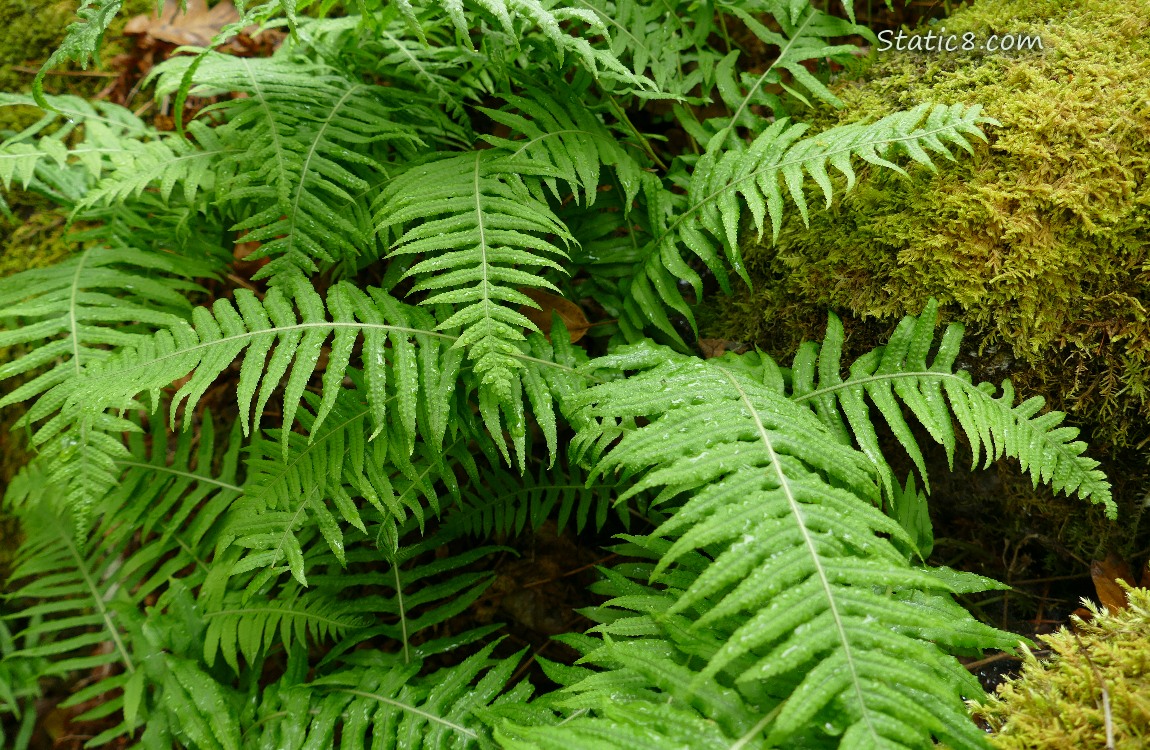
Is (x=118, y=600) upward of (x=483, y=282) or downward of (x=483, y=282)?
downward

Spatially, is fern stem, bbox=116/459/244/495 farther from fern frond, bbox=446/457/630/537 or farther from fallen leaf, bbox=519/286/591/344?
fallen leaf, bbox=519/286/591/344

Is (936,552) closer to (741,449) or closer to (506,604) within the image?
(741,449)

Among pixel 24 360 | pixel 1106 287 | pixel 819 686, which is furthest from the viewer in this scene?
pixel 24 360

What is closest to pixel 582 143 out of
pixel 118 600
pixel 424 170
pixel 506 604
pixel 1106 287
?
pixel 424 170

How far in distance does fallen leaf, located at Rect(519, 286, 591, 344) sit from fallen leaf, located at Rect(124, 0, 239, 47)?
2417mm

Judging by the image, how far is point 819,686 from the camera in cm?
119

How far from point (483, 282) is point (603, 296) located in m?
0.78

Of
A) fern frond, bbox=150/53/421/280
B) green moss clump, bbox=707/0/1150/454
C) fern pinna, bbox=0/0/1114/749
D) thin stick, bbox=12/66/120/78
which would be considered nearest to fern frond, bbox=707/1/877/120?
fern pinna, bbox=0/0/1114/749

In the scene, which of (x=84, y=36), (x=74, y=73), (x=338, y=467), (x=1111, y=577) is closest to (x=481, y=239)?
(x=338, y=467)

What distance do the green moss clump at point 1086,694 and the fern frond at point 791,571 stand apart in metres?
0.10

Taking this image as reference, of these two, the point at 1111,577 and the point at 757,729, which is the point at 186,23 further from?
the point at 1111,577

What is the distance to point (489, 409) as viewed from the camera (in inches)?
73.7

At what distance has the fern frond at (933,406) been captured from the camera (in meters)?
1.79

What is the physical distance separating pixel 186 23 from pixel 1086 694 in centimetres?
455
